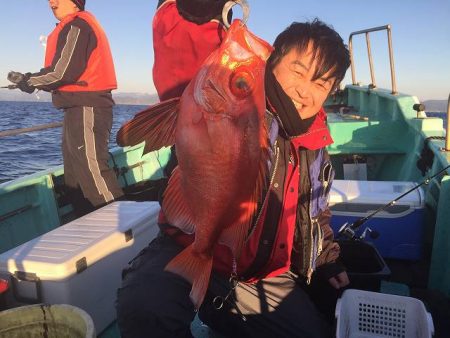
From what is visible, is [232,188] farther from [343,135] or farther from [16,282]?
[343,135]

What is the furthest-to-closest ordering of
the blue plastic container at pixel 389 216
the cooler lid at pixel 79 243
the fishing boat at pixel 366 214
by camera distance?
the blue plastic container at pixel 389 216 < the fishing boat at pixel 366 214 < the cooler lid at pixel 79 243

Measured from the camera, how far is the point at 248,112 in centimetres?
146

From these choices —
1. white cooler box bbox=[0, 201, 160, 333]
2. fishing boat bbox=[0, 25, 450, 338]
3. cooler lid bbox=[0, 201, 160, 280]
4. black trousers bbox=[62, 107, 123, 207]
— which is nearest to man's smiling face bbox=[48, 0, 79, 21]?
black trousers bbox=[62, 107, 123, 207]

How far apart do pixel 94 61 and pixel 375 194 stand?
3.74 meters

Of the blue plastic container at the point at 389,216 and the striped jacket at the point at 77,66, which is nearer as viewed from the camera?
the blue plastic container at the point at 389,216

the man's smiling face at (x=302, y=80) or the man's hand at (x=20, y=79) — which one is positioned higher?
the man's hand at (x=20, y=79)

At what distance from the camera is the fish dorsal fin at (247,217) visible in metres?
1.59

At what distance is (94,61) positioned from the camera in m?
5.05

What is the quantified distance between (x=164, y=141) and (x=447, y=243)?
3038 mm

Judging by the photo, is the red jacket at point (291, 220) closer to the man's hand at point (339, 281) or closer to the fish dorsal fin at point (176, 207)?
the man's hand at point (339, 281)

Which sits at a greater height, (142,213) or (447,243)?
(142,213)

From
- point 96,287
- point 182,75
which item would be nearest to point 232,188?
point 182,75

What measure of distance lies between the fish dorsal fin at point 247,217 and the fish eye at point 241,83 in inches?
9.4

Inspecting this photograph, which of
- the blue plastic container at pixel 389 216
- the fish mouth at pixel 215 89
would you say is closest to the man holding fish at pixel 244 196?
the fish mouth at pixel 215 89
